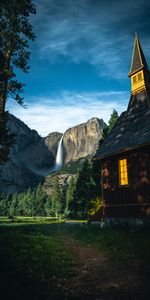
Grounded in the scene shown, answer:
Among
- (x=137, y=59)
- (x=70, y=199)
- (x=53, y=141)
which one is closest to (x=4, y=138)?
(x=137, y=59)

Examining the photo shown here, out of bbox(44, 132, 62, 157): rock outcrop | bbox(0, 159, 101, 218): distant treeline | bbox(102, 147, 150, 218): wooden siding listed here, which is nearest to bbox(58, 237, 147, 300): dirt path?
bbox(102, 147, 150, 218): wooden siding

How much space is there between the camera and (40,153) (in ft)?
622

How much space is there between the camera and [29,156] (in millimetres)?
188875

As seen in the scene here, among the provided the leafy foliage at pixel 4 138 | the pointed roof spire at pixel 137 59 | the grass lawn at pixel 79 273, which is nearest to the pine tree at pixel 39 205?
the pointed roof spire at pixel 137 59

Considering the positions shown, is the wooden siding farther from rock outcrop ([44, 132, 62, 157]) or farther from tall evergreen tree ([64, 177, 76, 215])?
rock outcrop ([44, 132, 62, 157])

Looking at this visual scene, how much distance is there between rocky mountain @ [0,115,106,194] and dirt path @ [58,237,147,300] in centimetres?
12808

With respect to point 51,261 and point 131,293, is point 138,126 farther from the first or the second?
point 131,293

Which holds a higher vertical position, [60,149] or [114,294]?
[60,149]

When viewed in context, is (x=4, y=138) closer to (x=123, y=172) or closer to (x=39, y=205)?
(x=123, y=172)

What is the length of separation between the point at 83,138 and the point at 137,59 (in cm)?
14959

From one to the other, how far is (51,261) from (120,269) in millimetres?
2016

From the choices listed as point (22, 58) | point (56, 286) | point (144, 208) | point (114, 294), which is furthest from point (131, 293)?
point (22, 58)

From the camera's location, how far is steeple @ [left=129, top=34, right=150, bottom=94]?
1693 cm

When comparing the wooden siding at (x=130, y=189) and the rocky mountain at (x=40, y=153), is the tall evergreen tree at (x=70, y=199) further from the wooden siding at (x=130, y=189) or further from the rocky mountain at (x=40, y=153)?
the rocky mountain at (x=40, y=153)
